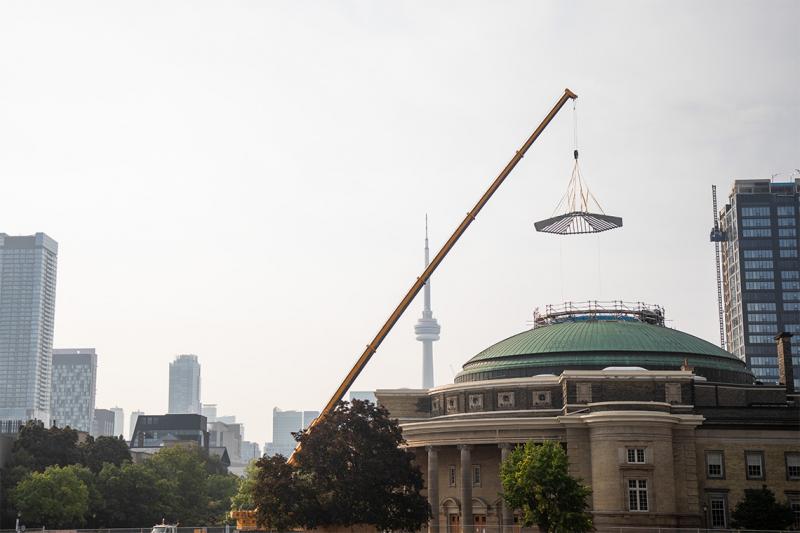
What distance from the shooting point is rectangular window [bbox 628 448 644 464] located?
292 ft

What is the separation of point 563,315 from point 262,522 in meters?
43.9

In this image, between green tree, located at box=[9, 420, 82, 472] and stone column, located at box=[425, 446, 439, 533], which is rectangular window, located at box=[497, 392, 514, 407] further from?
green tree, located at box=[9, 420, 82, 472]

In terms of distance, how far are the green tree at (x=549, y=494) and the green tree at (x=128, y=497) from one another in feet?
190

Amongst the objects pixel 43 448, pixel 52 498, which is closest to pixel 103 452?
pixel 43 448

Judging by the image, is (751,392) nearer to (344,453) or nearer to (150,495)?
(344,453)

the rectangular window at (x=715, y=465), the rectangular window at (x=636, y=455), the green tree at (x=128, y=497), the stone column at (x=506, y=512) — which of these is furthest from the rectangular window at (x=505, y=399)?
the green tree at (x=128, y=497)

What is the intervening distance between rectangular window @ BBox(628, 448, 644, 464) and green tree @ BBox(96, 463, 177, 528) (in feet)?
194

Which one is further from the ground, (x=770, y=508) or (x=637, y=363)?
(x=637, y=363)

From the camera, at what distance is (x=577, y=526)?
7800 cm

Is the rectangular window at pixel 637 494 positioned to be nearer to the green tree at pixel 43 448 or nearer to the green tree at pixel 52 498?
the green tree at pixel 52 498

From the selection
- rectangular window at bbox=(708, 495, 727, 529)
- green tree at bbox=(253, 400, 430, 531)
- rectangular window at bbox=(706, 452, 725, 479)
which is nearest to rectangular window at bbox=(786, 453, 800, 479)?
rectangular window at bbox=(706, 452, 725, 479)

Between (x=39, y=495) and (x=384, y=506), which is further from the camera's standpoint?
(x=39, y=495)

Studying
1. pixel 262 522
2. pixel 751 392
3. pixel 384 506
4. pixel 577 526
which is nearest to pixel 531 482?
pixel 577 526

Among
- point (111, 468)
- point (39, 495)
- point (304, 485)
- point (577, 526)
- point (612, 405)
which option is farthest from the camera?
point (111, 468)
